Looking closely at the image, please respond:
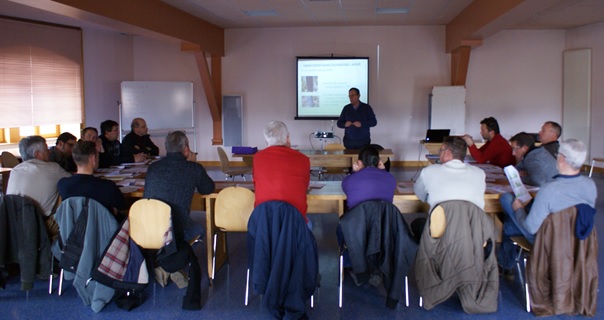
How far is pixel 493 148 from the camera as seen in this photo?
565 cm

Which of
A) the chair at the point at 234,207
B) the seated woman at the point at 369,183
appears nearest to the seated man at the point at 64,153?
the chair at the point at 234,207

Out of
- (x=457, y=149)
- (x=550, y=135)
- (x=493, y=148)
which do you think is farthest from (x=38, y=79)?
(x=550, y=135)

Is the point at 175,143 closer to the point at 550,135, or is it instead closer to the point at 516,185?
the point at 516,185

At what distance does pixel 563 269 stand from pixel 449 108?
6.68m

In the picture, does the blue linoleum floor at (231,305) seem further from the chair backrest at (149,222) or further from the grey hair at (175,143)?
the grey hair at (175,143)

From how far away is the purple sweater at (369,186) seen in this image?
3.56 meters

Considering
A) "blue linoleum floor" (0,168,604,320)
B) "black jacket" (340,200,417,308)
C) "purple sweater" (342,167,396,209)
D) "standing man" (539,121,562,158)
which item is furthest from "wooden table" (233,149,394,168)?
"black jacket" (340,200,417,308)

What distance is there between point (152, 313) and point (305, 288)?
108cm

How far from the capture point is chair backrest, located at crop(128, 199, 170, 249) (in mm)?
3600

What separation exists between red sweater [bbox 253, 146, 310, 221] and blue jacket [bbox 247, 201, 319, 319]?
3.7 inches

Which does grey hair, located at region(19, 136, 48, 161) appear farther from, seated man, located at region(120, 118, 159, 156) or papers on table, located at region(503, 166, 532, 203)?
papers on table, located at region(503, 166, 532, 203)

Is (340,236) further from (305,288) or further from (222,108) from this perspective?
(222,108)

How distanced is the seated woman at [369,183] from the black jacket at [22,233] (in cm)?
221

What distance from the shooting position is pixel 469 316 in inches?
140
